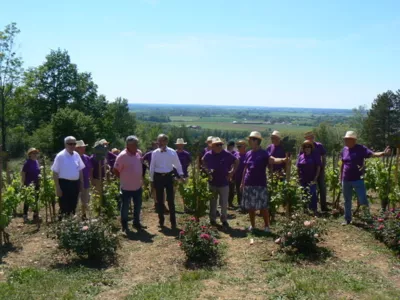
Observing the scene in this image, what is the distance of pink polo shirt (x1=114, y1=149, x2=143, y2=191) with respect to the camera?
705 centimetres

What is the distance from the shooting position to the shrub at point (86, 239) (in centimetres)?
554

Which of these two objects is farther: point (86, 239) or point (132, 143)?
point (132, 143)

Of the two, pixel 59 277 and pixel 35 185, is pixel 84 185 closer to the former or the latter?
pixel 35 185

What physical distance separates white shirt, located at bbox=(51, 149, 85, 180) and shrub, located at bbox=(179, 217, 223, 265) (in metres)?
2.30

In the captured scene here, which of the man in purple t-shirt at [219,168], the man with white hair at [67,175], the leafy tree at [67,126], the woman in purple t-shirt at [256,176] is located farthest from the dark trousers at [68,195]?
the leafy tree at [67,126]

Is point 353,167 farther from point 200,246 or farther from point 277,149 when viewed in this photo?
point 200,246

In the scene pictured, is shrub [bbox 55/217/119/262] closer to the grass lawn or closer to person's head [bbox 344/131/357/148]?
the grass lawn

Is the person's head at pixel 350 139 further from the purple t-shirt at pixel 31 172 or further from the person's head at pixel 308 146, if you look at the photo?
the purple t-shirt at pixel 31 172

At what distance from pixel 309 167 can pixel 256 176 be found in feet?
5.64

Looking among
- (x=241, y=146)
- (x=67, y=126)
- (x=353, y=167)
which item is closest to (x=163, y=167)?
(x=241, y=146)

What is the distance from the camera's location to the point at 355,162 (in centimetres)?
720

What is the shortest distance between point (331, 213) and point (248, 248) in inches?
116

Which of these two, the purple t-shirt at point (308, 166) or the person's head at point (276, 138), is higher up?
the person's head at point (276, 138)

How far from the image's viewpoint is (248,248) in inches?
248
